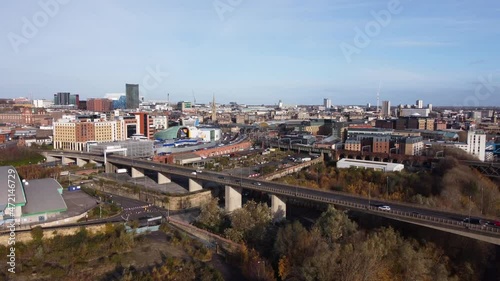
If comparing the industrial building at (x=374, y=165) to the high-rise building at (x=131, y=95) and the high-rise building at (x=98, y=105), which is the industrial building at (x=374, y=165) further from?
the high-rise building at (x=131, y=95)

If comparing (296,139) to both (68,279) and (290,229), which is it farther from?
(68,279)

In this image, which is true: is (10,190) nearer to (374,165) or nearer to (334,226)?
(334,226)

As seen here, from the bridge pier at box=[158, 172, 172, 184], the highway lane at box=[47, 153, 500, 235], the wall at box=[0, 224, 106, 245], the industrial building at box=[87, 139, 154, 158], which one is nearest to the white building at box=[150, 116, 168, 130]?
the industrial building at box=[87, 139, 154, 158]

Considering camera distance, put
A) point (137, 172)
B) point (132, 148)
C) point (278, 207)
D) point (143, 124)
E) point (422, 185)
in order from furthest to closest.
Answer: point (143, 124)
point (132, 148)
point (137, 172)
point (422, 185)
point (278, 207)

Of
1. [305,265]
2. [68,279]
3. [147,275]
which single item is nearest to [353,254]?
[305,265]

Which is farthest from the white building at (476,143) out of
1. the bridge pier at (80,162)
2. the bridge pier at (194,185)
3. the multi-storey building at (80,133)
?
the multi-storey building at (80,133)

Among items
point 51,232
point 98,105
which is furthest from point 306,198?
point 98,105
